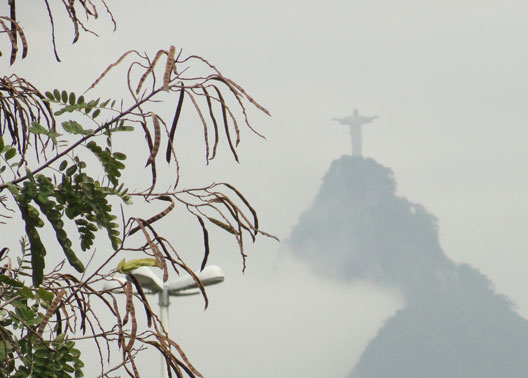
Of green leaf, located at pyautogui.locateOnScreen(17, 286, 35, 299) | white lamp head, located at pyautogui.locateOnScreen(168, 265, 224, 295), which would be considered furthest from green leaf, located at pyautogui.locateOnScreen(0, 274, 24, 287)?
white lamp head, located at pyautogui.locateOnScreen(168, 265, 224, 295)

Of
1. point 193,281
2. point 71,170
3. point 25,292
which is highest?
point 193,281

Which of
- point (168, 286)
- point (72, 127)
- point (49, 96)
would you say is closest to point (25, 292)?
point (72, 127)

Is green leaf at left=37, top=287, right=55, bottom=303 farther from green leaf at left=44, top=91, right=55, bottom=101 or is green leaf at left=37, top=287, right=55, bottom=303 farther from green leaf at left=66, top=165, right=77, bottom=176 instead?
green leaf at left=44, top=91, right=55, bottom=101

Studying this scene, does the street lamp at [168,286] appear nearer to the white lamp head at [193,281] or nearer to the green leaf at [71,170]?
the white lamp head at [193,281]

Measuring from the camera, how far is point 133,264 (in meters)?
5.29

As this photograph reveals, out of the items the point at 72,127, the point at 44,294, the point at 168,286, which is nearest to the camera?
the point at 72,127

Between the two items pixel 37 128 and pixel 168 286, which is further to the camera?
pixel 168 286

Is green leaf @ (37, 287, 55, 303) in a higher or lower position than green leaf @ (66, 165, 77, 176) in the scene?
lower

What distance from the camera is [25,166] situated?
16.4 feet

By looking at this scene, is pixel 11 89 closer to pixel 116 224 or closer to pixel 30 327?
pixel 116 224

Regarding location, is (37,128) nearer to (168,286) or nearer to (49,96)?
(49,96)

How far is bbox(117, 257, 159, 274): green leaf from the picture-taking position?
17.2 ft

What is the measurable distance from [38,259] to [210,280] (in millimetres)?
Result: 10250

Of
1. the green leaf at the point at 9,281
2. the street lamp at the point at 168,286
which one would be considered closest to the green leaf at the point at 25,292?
the green leaf at the point at 9,281
